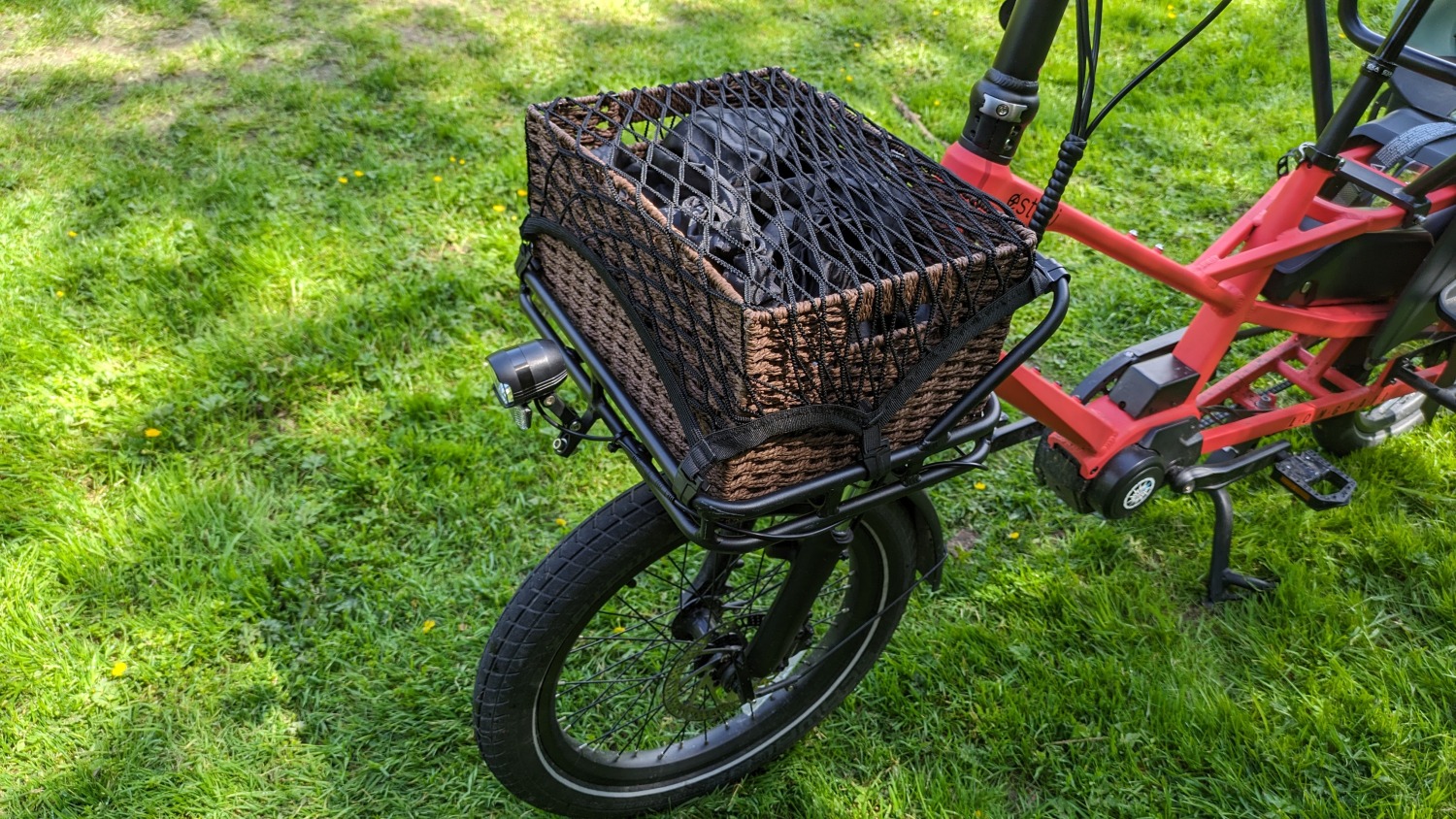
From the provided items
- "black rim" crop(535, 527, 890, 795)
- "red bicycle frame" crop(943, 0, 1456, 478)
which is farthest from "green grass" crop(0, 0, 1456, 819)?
"red bicycle frame" crop(943, 0, 1456, 478)

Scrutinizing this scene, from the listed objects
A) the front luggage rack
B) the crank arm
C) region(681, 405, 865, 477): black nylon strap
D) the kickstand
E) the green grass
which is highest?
region(681, 405, 865, 477): black nylon strap

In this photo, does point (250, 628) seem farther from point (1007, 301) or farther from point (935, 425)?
point (1007, 301)

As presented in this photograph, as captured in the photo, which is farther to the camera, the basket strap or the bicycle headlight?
the bicycle headlight

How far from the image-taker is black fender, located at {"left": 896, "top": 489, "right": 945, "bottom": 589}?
1687mm

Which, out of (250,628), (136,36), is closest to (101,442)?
(250,628)

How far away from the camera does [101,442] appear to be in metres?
2.53

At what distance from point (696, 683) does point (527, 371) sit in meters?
0.83

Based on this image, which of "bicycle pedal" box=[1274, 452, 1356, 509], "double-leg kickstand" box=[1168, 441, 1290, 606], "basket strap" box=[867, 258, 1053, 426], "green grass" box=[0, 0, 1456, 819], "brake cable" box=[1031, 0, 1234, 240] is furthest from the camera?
"bicycle pedal" box=[1274, 452, 1356, 509]

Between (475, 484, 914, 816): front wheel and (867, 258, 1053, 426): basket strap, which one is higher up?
(867, 258, 1053, 426): basket strap

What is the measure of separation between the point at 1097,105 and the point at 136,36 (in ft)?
14.4

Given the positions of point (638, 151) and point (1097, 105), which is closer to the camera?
point (638, 151)

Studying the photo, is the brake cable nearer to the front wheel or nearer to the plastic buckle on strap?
the plastic buckle on strap

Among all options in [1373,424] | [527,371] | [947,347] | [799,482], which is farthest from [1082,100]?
[1373,424]

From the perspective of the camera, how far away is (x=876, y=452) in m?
1.24
